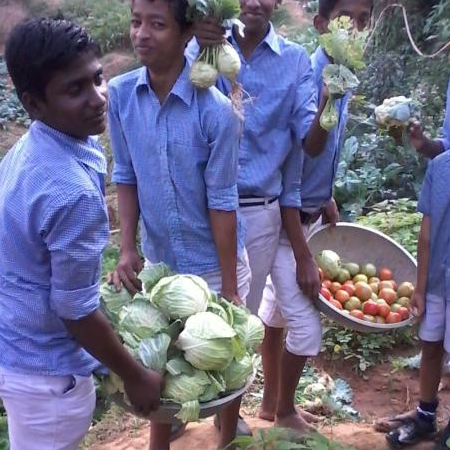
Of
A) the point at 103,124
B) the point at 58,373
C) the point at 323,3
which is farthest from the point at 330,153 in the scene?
the point at 58,373

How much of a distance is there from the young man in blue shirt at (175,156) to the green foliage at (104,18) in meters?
11.5

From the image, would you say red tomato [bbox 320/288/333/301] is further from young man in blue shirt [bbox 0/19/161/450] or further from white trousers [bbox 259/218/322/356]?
young man in blue shirt [bbox 0/19/161/450]

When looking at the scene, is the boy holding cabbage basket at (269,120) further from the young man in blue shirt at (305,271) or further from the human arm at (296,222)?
the young man in blue shirt at (305,271)

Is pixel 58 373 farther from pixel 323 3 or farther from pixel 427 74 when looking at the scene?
pixel 427 74

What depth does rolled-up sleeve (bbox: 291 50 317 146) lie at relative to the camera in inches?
121

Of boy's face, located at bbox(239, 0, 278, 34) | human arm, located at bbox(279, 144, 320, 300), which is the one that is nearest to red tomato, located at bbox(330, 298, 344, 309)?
human arm, located at bbox(279, 144, 320, 300)

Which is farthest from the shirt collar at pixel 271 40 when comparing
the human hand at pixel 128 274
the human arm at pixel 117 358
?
the human arm at pixel 117 358

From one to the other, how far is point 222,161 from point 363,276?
1.36 m

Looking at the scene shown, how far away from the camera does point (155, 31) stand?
262 centimetres

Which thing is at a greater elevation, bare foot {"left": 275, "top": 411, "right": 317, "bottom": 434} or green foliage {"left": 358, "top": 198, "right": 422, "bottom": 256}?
green foliage {"left": 358, "top": 198, "right": 422, "bottom": 256}

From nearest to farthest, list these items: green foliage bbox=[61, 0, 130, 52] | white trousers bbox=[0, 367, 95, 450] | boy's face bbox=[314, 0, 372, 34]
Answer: white trousers bbox=[0, 367, 95, 450], boy's face bbox=[314, 0, 372, 34], green foliage bbox=[61, 0, 130, 52]

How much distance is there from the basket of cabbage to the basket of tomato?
0.81 meters

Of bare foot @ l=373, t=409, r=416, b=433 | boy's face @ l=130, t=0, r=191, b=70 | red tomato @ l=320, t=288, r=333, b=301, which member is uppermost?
boy's face @ l=130, t=0, r=191, b=70

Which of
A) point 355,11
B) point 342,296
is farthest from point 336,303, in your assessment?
point 355,11
